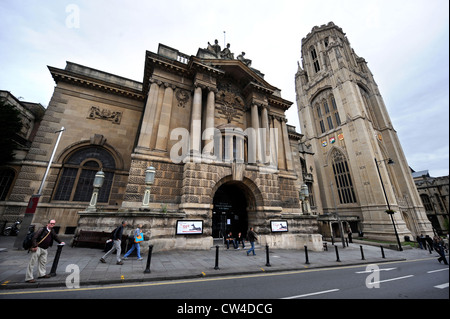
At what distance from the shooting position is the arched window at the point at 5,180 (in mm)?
14358

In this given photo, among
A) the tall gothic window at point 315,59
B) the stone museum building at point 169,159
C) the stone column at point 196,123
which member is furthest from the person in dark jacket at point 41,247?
the tall gothic window at point 315,59

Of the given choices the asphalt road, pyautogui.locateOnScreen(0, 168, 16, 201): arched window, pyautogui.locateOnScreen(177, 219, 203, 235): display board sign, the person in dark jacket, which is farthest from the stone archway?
pyautogui.locateOnScreen(0, 168, 16, 201): arched window

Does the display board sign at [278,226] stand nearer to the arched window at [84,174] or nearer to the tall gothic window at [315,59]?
the arched window at [84,174]

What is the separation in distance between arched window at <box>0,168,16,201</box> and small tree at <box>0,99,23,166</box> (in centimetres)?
86

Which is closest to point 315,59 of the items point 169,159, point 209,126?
point 209,126

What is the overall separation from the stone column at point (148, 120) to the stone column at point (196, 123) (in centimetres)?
337

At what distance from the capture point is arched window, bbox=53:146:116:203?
615 inches

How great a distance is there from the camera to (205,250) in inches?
460

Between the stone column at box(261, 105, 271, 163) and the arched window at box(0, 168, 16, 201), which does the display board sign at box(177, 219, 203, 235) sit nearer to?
the stone column at box(261, 105, 271, 163)

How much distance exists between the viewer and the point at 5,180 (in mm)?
14516

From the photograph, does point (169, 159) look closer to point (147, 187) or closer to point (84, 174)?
point (147, 187)
